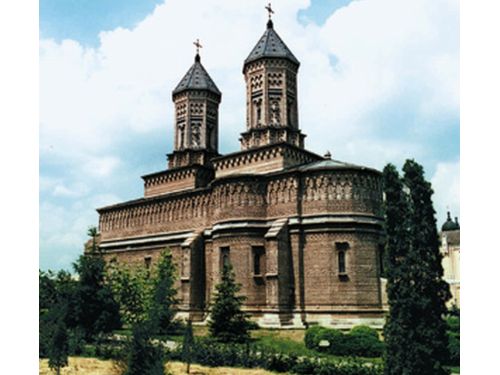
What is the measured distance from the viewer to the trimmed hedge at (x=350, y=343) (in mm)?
21297

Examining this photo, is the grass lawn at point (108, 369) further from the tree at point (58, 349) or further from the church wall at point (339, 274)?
the church wall at point (339, 274)

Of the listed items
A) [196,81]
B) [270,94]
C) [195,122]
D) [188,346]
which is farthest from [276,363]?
[196,81]

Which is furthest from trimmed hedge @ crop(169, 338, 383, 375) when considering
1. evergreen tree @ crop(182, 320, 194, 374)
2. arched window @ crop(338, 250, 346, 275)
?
arched window @ crop(338, 250, 346, 275)

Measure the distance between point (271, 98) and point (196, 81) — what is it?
31.9 feet

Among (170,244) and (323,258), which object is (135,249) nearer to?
(170,244)

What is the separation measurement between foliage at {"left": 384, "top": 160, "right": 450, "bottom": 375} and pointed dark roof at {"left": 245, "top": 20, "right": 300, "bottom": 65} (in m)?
21.6

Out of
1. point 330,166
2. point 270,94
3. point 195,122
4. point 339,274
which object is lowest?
point 339,274

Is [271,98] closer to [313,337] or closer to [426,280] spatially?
[313,337]

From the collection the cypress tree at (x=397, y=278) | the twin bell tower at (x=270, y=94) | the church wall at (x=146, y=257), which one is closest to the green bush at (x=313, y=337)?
the cypress tree at (x=397, y=278)

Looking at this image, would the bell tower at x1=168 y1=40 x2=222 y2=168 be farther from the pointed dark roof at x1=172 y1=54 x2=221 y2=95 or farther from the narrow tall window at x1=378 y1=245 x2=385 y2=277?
the narrow tall window at x1=378 y1=245 x2=385 y2=277

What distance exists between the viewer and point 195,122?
41469 millimetres

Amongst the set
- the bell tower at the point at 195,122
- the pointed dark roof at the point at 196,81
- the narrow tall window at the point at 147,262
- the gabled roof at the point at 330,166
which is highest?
the pointed dark roof at the point at 196,81

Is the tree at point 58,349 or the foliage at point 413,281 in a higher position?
the foliage at point 413,281

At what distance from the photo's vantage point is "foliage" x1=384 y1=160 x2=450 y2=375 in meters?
13.9
